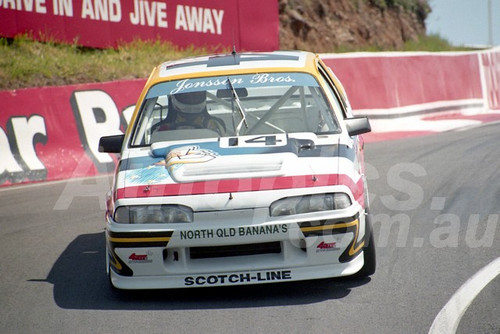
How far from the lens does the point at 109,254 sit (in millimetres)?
5766

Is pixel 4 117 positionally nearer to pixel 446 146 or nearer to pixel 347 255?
pixel 446 146

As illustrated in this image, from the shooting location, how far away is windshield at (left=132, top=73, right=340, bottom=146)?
6.59 meters

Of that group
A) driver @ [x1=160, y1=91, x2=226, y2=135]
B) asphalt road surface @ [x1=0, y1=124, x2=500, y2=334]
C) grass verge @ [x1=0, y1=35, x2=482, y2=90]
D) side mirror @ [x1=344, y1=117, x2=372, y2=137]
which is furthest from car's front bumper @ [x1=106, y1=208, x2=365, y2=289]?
grass verge @ [x1=0, y1=35, x2=482, y2=90]

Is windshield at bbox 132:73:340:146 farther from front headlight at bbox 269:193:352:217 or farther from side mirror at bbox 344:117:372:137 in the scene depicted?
front headlight at bbox 269:193:352:217

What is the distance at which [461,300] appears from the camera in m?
A: 5.31

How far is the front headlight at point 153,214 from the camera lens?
5422mm

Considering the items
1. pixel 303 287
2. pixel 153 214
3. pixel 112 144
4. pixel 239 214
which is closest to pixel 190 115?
pixel 112 144

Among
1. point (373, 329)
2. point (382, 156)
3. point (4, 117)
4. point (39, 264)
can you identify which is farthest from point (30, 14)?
point (373, 329)

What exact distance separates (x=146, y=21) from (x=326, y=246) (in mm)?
11725

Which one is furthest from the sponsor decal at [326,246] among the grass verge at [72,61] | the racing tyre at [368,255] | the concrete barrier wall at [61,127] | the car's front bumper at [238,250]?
the grass verge at [72,61]

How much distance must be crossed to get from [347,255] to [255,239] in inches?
24.3

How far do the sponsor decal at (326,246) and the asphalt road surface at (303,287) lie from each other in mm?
317

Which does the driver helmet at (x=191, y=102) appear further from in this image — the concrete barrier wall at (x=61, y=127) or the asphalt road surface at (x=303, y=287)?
the concrete barrier wall at (x=61, y=127)

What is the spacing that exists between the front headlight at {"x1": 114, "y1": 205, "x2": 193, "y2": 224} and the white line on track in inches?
63.8
